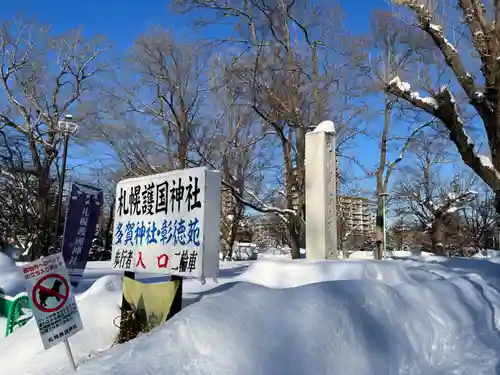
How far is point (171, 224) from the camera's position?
15.8 ft

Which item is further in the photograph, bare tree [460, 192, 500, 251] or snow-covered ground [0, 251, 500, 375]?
bare tree [460, 192, 500, 251]

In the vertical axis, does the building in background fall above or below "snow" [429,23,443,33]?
below

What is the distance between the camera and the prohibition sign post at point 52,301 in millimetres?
3826

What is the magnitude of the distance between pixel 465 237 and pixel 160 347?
41919 millimetres

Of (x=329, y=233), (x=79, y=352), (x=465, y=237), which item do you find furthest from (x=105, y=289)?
(x=465, y=237)

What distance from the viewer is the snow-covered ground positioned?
335 cm

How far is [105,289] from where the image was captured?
267 inches

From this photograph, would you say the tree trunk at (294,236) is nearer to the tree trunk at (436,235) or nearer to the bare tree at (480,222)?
the tree trunk at (436,235)

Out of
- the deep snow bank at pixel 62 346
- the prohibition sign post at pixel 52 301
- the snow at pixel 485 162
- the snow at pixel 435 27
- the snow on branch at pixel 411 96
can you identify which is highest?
the snow at pixel 435 27

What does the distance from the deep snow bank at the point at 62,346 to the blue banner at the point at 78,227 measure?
3.35m

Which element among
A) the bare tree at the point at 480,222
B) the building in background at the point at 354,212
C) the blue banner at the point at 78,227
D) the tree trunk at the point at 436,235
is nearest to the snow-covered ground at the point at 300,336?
the blue banner at the point at 78,227

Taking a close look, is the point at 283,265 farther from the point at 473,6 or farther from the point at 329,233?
the point at 473,6

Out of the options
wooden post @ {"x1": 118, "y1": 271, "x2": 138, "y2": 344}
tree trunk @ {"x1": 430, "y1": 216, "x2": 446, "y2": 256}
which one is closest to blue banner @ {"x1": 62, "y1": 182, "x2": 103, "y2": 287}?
wooden post @ {"x1": 118, "y1": 271, "x2": 138, "y2": 344}

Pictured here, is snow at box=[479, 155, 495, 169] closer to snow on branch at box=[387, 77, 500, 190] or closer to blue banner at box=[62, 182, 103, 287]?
snow on branch at box=[387, 77, 500, 190]
